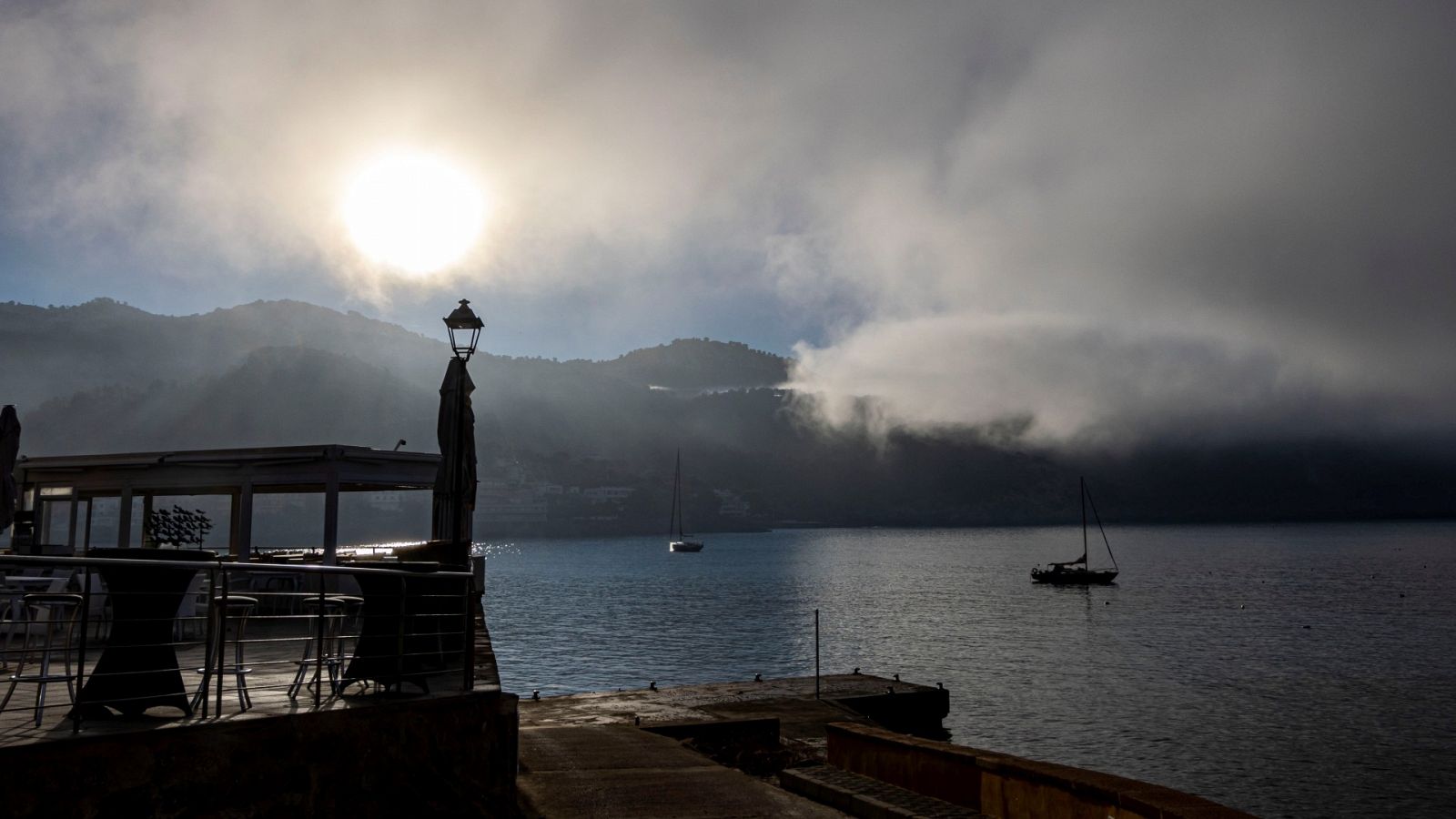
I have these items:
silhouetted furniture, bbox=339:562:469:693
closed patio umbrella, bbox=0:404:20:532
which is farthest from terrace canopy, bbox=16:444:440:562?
silhouetted furniture, bbox=339:562:469:693

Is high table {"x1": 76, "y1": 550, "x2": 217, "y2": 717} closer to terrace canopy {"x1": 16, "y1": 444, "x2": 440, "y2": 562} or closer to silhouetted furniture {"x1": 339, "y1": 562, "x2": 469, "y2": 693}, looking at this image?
silhouetted furniture {"x1": 339, "y1": 562, "x2": 469, "y2": 693}

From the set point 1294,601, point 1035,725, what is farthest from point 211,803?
point 1294,601

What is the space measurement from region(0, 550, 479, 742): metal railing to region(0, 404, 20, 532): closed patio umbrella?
302 cm

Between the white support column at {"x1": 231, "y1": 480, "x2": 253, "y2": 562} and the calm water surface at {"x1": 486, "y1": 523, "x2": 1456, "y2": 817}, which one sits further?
the calm water surface at {"x1": 486, "y1": 523, "x2": 1456, "y2": 817}

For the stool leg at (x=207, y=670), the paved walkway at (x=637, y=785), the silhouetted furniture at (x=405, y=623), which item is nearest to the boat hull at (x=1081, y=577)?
the paved walkway at (x=637, y=785)

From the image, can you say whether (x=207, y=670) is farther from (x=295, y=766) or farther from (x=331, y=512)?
(x=331, y=512)

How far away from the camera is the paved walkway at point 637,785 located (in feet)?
23.0

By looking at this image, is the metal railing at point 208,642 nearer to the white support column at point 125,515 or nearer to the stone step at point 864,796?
the stone step at point 864,796

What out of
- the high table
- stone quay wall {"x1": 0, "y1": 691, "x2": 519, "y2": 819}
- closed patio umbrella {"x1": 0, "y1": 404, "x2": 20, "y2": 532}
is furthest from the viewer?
closed patio umbrella {"x1": 0, "y1": 404, "x2": 20, "y2": 532}

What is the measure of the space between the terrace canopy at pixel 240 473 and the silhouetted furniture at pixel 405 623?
977 cm

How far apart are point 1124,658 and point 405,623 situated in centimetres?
5008

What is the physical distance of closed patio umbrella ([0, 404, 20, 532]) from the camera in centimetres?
1161

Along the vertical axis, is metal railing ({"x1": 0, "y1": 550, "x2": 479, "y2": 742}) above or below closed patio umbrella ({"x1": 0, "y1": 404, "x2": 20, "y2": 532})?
below

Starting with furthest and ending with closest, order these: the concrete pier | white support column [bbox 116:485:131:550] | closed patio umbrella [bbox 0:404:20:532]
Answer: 1. white support column [bbox 116:485:131:550]
2. the concrete pier
3. closed patio umbrella [bbox 0:404:20:532]
